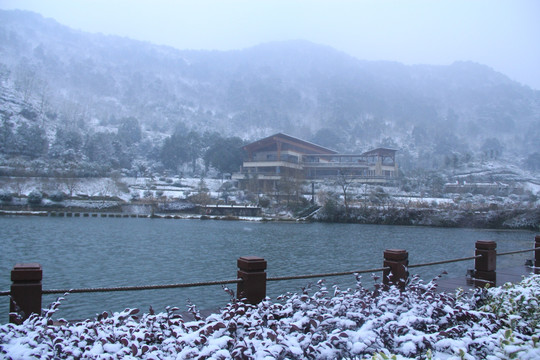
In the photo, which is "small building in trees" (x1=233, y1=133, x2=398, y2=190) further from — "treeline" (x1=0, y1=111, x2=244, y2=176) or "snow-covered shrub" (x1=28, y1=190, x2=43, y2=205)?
"snow-covered shrub" (x1=28, y1=190, x2=43, y2=205)

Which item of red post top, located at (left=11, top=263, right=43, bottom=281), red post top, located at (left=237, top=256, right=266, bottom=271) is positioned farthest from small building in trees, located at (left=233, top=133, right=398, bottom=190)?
red post top, located at (left=11, top=263, right=43, bottom=281)

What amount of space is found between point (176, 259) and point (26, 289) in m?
13.0

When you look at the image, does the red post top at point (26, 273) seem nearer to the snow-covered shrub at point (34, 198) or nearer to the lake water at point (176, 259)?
the lake water at point (176, 259)

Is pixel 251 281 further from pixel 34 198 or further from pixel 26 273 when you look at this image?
pixel 34 198

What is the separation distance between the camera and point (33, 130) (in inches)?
2980

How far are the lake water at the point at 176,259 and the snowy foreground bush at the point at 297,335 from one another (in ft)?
18.3

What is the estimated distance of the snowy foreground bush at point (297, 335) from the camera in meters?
3.68

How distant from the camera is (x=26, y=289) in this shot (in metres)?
4.95

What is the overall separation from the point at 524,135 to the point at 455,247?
16016 cm

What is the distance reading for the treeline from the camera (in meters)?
66.4

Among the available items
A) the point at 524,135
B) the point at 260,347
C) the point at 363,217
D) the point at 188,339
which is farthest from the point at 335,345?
the point at 524,135

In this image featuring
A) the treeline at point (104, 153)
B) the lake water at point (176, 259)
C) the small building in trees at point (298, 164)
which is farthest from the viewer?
the small building in trees at point (298, 164)

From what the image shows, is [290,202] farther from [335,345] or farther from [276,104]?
[276,104]

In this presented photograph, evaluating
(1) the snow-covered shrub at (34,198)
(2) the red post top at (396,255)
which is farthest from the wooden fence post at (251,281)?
(1) the snow-covered shrub at (34,198)
